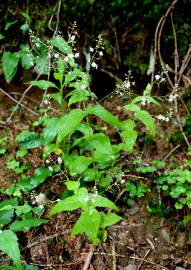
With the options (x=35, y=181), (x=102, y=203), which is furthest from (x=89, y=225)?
(x=35, y=181)

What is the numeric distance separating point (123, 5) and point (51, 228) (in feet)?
7.55

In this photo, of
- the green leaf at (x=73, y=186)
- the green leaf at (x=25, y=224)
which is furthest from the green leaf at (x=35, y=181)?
the green leaf at (x=73, y=186)

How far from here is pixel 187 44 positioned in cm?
411

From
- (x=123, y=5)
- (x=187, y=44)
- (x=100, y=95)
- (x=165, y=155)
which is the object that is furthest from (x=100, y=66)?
(x=165, y=155)

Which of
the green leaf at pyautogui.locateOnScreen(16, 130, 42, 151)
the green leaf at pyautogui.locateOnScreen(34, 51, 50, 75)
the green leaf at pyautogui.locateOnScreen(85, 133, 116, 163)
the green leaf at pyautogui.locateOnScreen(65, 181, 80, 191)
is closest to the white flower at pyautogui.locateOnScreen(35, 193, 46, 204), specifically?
the green leaf at pyautogui.locateOnScreen(16, 130, 42, 151)

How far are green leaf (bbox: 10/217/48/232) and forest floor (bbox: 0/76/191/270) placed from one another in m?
0.22

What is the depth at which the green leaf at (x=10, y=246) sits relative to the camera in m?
2.41

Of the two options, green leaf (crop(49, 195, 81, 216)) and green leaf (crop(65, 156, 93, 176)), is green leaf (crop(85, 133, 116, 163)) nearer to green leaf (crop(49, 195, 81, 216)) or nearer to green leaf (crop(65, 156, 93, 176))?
green leaf (crop(65, 156, 93, 176))

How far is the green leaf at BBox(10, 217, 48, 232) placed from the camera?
2.88 m

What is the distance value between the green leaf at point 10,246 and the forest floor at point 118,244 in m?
→ 0.47

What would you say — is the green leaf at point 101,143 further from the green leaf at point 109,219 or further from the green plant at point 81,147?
the green leaf at point 109,219

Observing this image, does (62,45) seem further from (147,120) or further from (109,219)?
(109,219)

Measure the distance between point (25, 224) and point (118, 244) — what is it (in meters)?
0.75

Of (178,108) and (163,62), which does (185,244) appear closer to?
(178,108)
